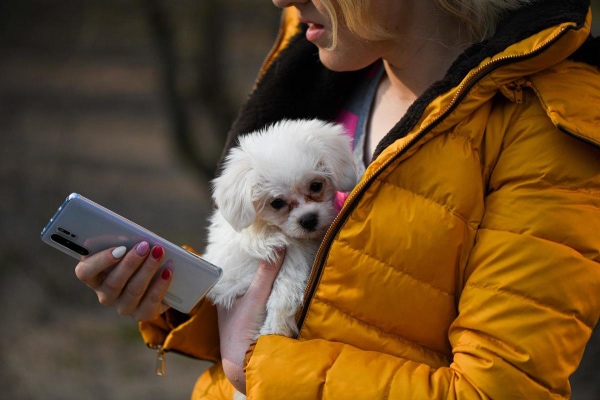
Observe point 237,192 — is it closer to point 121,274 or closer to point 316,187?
point 316,187

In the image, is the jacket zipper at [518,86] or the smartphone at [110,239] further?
the smartphone at [110,239]

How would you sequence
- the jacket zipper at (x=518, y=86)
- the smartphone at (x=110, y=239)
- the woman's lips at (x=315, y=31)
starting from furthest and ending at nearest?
the woman's lips at (x=315, y=31)
the smartphone at (x=110, y=239)
the jacket zipper at (x=518, y=86)

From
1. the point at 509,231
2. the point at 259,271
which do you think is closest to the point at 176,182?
the point at 259,271

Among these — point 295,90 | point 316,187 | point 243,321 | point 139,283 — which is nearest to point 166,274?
point 139,283

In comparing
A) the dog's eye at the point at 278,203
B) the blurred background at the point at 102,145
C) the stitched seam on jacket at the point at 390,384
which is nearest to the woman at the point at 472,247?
the stitched seam on jacket at the point at 390,384

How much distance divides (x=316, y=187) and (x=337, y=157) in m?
→ 0.10

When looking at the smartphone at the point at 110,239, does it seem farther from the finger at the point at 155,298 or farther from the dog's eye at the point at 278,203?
the dog's eye at the point at 278,203

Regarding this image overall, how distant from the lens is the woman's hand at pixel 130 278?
1.67m

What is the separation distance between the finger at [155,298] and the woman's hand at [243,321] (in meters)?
0.17

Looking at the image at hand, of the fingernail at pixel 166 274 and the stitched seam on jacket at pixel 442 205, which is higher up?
the fingernail at pixel 166 274

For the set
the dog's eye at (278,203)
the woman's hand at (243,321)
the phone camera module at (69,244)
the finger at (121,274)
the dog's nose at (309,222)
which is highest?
the phone camera module at (69,244)

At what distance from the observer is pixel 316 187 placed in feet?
6.25

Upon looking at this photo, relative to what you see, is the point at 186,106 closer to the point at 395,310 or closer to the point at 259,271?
the point at 259,271

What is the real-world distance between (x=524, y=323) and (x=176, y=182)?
5.66 metres
